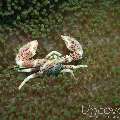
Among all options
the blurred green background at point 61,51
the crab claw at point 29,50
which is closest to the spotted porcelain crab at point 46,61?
the crab claw at point 29,50

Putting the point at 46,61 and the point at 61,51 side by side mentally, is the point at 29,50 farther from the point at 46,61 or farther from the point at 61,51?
the point at 61,51

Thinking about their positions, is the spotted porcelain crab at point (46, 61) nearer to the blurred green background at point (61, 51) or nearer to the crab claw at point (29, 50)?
the crab claw at point (29, 50)

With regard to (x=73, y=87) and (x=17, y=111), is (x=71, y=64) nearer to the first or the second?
(x=73, y=87)

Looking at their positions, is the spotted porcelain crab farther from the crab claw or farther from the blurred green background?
the blurred green background

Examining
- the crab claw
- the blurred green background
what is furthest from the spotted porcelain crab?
the blurred green background

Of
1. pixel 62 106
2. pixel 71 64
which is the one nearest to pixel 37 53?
pixel 71 64

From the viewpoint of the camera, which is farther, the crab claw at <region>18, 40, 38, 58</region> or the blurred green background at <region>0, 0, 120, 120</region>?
the crab claw at <region>18, 40, 38, 58</region>
